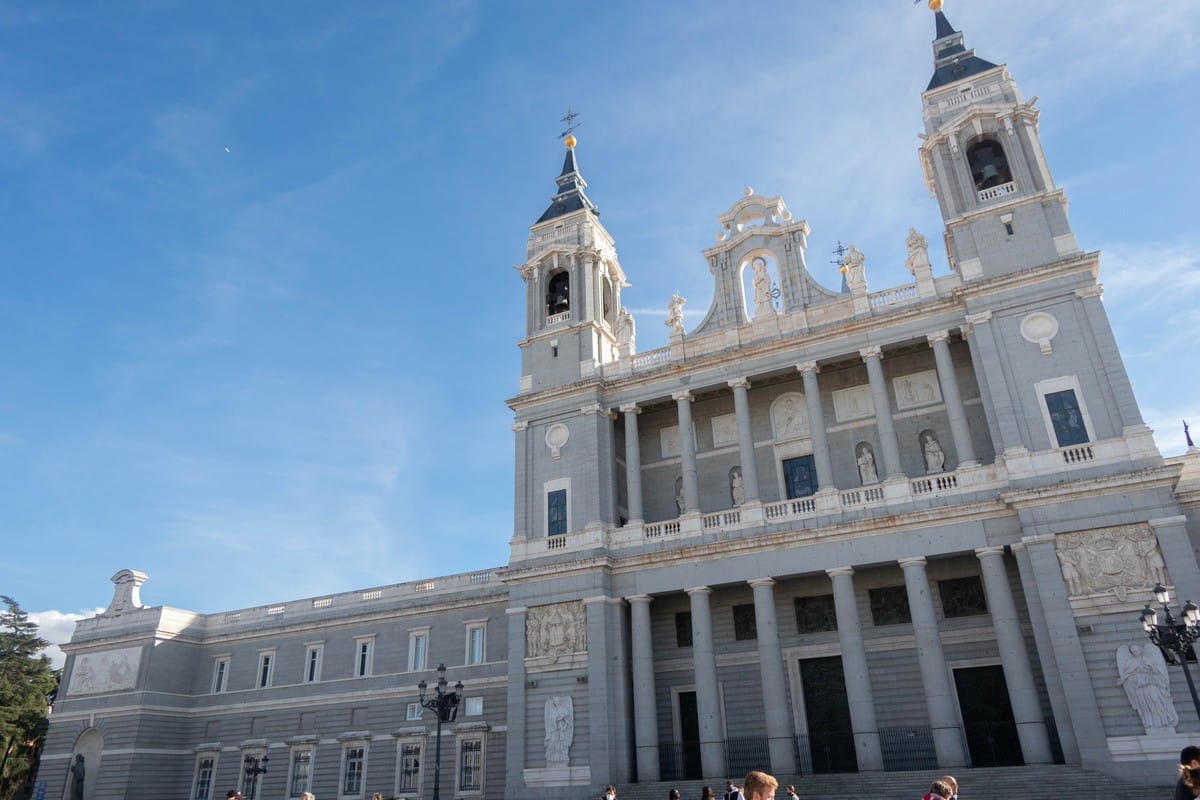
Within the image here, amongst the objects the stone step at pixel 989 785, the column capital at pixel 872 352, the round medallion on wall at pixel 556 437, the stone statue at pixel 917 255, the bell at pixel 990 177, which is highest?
the bell at pixel 990 177

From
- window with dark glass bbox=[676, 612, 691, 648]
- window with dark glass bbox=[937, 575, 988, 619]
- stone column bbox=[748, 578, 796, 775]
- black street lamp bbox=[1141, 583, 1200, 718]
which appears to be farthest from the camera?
window with dark glass bbox=[676, 612, 691, 648]

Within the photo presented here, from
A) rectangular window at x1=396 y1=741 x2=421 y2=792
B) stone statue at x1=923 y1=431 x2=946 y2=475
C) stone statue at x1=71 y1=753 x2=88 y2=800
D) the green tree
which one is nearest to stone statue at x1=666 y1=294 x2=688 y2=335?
stone statue at x1=923 y1=431 x2=946 y2=475

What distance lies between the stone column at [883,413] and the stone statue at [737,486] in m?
5.23

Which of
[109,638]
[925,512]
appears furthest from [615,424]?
[109,638]

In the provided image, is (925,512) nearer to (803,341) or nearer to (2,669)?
(803,341)

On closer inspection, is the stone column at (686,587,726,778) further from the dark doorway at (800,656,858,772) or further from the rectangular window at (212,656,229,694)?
the rectangular window at (212,656,229,694)

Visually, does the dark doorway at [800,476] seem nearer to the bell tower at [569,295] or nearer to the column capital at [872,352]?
the column capital at [872,352]

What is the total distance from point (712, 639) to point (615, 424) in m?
9.89

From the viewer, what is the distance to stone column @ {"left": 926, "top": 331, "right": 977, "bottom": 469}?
26656 mm

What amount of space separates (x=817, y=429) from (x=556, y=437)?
9968mm

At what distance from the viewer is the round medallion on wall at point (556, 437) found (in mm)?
33062

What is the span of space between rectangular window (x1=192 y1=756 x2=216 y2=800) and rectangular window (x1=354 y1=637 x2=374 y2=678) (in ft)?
28.5

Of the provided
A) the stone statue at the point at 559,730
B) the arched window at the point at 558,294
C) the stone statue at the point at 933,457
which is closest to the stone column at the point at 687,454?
the arched window at the point at 558,294

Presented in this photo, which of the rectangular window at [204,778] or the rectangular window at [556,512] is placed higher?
the rectangular window at [556,512]
